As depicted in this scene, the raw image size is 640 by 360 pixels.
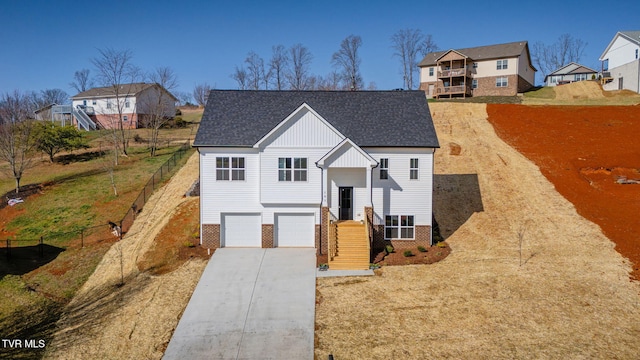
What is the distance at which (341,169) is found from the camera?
23.6 m

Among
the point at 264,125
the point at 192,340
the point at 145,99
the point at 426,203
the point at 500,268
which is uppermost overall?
the point at 145,99

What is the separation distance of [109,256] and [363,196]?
47.3ft

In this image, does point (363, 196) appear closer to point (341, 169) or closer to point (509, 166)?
point (341, 169)

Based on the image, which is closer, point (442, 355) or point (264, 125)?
point (442, 355)

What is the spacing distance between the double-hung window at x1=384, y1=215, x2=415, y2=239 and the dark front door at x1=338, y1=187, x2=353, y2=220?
6.89 ft

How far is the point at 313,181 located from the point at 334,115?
461 centimetres

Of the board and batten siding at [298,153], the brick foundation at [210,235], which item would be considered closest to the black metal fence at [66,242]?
the brick foundation at [210,235]

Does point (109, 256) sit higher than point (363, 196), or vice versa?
point (363, 196)

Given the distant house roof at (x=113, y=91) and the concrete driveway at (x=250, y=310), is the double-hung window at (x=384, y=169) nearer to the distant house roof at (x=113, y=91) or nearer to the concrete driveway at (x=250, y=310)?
the concrete driveway at (x=250, y=310)

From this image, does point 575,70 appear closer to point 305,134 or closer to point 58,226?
point 305,134

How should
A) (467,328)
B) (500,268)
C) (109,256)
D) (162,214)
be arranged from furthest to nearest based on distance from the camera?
(162,214) < (109,256) < (500,268) < (467,328)

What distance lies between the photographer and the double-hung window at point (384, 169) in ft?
77.7

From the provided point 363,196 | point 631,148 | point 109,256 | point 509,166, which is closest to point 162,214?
point 109,256

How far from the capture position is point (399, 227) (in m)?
23.8
